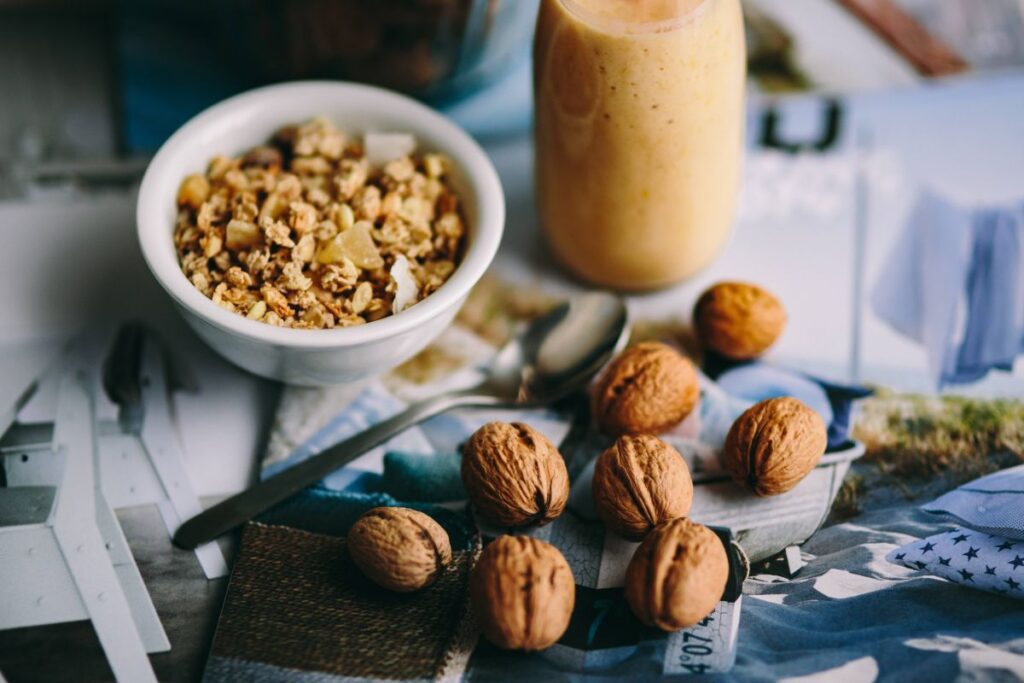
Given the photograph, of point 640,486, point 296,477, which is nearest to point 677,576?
point 640,486

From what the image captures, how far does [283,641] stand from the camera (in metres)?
0.75

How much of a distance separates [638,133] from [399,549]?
1.26 ft

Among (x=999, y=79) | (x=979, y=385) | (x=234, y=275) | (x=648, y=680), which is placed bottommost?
(x=648, y=680)

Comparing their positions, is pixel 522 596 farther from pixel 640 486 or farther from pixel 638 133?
pixel 638 133

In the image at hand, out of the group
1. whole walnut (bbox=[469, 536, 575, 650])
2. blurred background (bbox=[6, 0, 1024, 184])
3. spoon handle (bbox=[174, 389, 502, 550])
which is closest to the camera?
whole walnut (bbox=[469, 536, 575, 650])

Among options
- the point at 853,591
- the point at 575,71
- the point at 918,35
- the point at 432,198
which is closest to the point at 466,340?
the point at 432,198

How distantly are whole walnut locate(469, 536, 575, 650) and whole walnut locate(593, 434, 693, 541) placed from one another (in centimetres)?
7

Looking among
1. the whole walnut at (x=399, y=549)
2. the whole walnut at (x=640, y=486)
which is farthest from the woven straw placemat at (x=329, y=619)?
the whole walnut at (x=640, y=486)

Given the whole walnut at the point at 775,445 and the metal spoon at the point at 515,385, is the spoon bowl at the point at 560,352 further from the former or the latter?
the whole walnut at the point at 775,445

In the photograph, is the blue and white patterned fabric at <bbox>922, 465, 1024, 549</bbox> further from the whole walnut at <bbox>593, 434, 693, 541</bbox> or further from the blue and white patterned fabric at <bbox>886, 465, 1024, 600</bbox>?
the whole walnut at <bbox>593, 434, 693, 541</bbox>

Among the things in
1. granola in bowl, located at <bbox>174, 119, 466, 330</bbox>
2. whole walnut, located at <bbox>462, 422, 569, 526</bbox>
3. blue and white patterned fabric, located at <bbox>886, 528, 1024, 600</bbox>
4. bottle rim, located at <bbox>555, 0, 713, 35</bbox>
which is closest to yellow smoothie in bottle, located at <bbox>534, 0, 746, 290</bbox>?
bottle rim, located at <bbox>555, 0, 713, 35</bbox>

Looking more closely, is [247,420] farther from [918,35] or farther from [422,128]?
[918,35]

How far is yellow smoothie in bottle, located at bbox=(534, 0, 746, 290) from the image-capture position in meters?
0.79

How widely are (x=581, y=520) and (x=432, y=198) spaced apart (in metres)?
0.30
